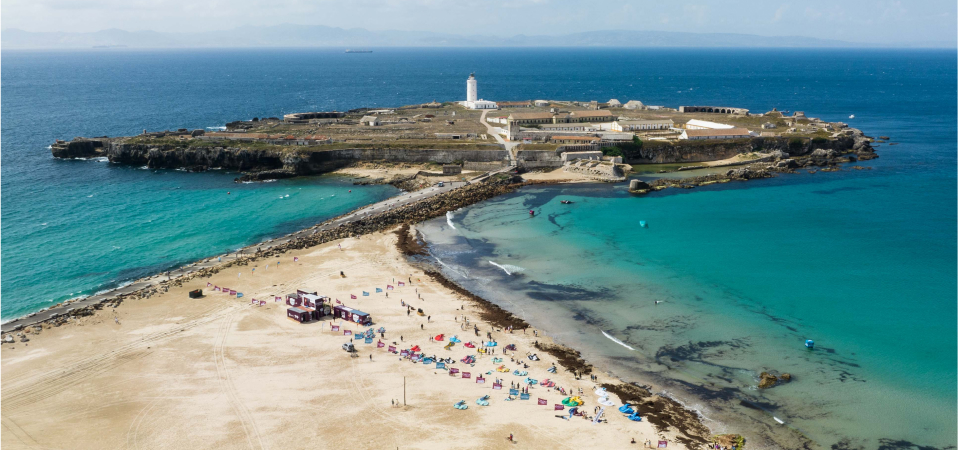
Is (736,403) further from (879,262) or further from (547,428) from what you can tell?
(879,262)

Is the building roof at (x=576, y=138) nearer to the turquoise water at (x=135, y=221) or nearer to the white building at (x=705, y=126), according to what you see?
the white building at (x=705, y=126)

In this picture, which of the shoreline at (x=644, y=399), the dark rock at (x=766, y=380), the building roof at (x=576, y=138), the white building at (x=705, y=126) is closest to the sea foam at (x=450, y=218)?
the shoreline at (x=644, y=399)

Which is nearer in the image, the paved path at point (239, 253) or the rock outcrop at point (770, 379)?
the rock outcrop at point (770, 379)

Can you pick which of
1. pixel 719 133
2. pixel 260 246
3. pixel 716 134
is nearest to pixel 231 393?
pixel 260 246

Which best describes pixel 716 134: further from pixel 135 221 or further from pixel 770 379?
pixel 135 221

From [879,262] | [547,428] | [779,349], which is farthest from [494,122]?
[547,428]

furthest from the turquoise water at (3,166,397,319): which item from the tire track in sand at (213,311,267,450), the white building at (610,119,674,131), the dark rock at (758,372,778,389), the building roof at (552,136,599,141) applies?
the dark rock at (758,372,778,389)
